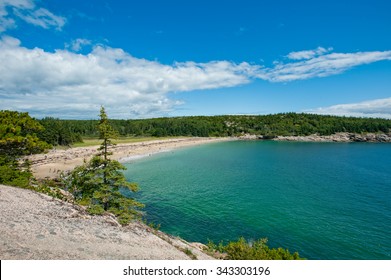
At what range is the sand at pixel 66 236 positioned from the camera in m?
12.2

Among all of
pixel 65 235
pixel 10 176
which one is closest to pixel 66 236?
pixel 65 235

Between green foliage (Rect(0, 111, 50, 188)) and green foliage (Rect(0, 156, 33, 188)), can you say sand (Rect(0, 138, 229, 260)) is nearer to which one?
green foliage (Rect(0, 156, 33, 188))

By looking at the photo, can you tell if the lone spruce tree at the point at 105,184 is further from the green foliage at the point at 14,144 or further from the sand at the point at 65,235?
the green foliage at the point at 14,144

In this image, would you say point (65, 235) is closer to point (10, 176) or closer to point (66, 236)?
point (66, 236)

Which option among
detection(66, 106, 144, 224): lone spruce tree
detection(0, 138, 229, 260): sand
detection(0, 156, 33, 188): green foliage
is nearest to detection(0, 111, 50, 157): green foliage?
detection(0, 156, 33, 188): green foliage

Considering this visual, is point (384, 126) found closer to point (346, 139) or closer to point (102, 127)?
point (346, 139)

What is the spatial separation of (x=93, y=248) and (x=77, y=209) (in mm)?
7488

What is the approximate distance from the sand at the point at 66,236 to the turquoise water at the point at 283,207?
11245 millimetres

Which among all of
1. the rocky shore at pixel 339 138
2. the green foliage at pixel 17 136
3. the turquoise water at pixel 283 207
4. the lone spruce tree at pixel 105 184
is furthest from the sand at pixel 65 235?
the rocky shore at pixel 339 138

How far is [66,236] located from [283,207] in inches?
1206

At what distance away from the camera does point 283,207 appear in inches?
1435

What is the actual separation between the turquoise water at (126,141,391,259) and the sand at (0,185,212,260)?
11.2m

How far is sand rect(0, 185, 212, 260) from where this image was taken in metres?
12.2
